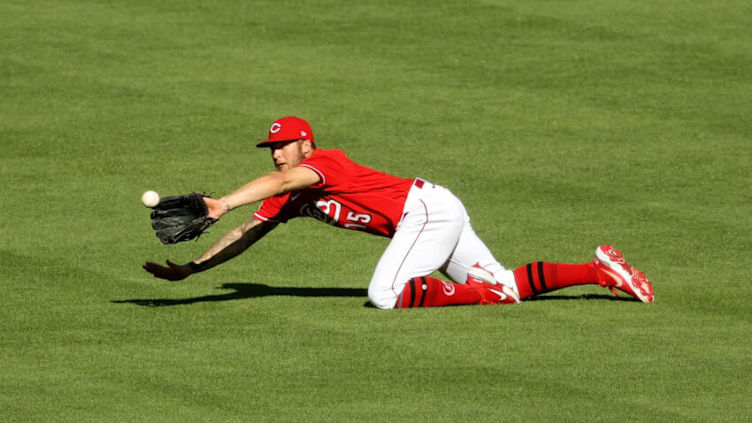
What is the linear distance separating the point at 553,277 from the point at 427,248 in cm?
87

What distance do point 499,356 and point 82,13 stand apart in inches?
513

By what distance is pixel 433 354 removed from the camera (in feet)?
23.7

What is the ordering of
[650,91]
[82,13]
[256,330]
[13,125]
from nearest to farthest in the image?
[256,330] < [13,125] < [650,91] < [82,13]

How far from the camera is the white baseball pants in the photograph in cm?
835

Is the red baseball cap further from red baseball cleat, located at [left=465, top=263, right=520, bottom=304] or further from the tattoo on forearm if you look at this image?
red baseball cleat, located at [left=465, top=263, right=520, bottom=304]

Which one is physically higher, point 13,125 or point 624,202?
point 13,125

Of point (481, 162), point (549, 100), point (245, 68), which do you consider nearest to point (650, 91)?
point (549, 100)

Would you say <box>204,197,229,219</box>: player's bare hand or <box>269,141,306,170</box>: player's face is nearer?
<box>204,197,229,219</box>: player's bare hand

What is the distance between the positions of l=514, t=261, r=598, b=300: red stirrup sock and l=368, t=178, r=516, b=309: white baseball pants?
4.5 inches

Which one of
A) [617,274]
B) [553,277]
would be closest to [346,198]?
[553,277]

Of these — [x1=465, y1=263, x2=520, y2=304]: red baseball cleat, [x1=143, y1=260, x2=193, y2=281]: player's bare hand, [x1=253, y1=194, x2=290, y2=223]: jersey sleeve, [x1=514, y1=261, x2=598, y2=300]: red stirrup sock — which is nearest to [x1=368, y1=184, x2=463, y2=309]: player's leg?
[x1=465, y1=263, x2=520, y2=304]: red baseball cleat

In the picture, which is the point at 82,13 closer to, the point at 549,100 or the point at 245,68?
the point at 245,68

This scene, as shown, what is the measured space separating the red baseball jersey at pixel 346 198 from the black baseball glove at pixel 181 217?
71 centimetres

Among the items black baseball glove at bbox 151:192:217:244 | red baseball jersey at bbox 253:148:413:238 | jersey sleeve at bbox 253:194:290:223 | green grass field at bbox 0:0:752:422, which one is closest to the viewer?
green grass field at bbox 0:0:752:422
